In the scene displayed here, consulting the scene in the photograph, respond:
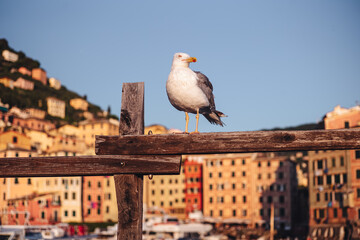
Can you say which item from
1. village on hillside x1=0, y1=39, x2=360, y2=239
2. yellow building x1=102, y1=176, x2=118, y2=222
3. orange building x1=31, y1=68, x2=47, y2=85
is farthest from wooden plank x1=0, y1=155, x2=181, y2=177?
orange building x1=31, y1=68, x2=47, y2=85

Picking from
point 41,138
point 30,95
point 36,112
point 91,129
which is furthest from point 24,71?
point 41,138

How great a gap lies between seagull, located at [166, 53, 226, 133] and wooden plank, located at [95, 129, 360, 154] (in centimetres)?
78

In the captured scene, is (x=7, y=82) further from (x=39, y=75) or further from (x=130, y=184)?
(x=130, y=184)

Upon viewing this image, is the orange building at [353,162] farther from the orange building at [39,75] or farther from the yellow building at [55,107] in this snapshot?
the orange building at [39,75]

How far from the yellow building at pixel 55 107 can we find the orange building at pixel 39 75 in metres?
28.3

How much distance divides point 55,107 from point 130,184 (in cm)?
16037

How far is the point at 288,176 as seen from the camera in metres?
84.3

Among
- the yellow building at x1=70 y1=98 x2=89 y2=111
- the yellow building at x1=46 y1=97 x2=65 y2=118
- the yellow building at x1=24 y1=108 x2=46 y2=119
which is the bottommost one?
the yellow building at x1=24 y1=108 x2=46 y2=119

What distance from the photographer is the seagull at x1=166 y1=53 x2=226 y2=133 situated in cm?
572

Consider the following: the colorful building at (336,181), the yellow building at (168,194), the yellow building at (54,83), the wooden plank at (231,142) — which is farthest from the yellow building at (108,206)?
the yellow building at (54,83)

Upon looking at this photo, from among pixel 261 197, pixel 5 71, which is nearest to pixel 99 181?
pixel 261 197

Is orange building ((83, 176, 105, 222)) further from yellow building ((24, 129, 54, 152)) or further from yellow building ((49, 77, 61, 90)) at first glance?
yellow building ((49, 77, 61, 90))

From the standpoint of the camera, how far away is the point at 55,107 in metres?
161

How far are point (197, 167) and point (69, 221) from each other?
23636 millimetres
